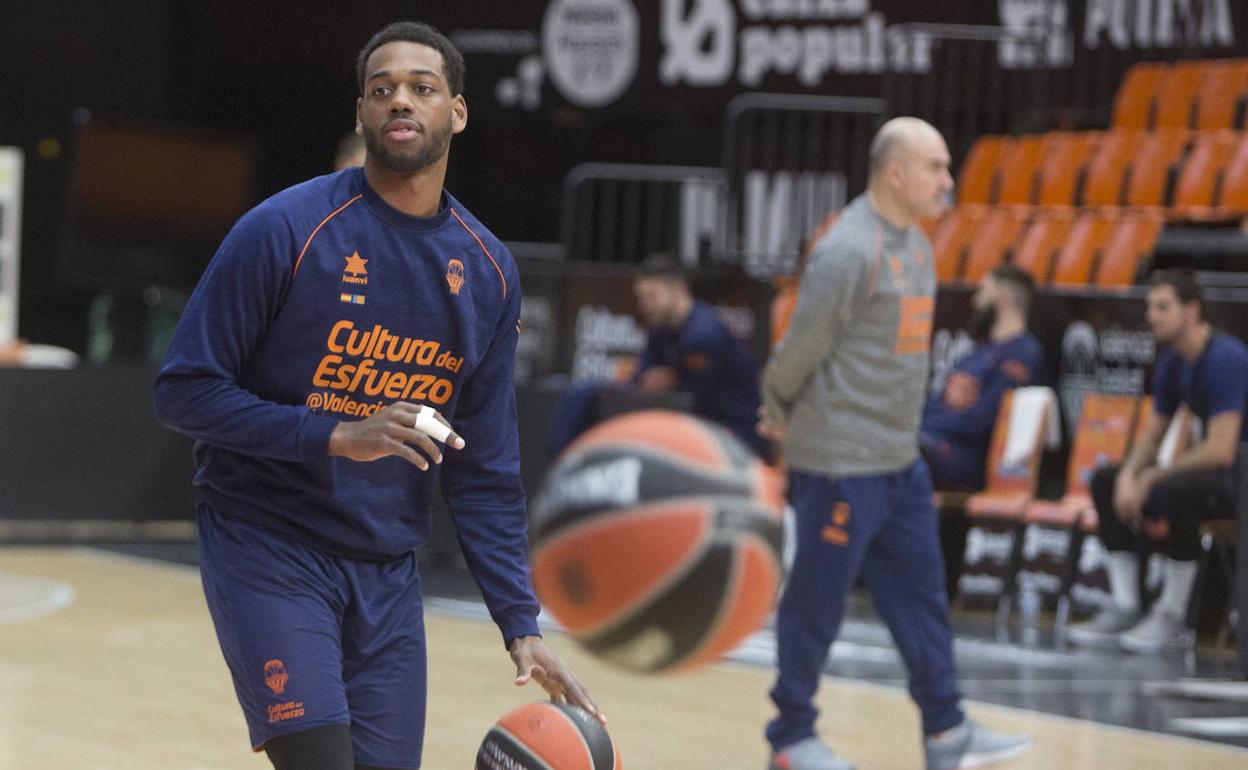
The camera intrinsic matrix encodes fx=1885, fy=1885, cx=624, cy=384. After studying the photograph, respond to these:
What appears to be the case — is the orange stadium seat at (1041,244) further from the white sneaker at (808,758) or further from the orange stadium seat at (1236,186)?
the white sneaker at (808,758)

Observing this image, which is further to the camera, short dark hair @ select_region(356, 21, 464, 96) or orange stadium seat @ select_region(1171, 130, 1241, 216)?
orange stadium seat @ select_region(1171, 130, 1241, 216)

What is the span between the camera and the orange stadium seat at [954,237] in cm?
1230

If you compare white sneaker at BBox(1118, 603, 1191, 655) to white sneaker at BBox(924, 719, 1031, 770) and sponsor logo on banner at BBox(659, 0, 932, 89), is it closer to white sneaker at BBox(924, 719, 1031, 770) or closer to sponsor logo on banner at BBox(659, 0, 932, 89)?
white sneaker at BBox(924, 719, 1031, 770)

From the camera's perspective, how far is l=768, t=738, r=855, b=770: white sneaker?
18.8 ft

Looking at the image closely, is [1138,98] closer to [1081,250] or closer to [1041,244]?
[1041,244]

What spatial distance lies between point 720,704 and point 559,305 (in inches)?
230

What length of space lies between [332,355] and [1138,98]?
35.7 ft

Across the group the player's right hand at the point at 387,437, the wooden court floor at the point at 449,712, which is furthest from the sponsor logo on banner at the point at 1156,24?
the player's right hand at the point at 387,437

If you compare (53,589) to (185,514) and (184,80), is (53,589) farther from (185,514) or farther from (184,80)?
(184,80)

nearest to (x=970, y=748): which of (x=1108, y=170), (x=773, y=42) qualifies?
(x=1108, y=170)

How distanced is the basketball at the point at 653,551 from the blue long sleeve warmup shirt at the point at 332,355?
0.79m

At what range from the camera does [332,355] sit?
3.30 meters

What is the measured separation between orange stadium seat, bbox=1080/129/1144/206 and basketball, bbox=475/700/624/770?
31.1ft

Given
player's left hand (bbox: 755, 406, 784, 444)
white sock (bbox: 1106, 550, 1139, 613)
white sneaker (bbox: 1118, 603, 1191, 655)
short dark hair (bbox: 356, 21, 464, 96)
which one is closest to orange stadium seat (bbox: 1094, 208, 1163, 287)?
white sock (bbox: 1106, 550, 1139, 613)
